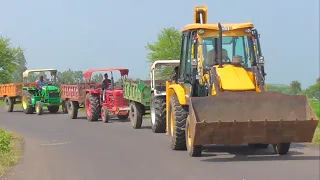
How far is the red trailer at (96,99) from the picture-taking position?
74.3ft

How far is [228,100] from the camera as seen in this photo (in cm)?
1143

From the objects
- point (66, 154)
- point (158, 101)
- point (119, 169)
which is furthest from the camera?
point (158, 101)

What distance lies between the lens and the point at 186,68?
1359cm

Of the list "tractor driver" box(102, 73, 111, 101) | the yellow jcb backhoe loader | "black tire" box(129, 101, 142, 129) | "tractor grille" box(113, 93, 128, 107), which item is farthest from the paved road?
"tractor driver" box(102, 73, 111, 101)

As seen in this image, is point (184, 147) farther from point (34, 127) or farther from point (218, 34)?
point (34, 127)

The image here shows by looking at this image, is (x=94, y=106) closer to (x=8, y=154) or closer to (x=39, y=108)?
(x=39, y=108)

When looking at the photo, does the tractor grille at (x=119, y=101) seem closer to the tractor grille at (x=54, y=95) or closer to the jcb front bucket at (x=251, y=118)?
the tractor grille at (x=54, y=95)

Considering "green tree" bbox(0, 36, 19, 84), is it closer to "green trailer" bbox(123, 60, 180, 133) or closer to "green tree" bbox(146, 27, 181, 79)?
"green tree" bbox(146, 27, 181, 79)

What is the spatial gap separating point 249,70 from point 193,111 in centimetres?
215

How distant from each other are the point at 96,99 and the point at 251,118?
43.9ft

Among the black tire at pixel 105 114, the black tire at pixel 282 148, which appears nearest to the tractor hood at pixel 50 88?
the black tire at pixel 105 114

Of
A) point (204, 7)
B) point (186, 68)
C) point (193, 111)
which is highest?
point (204, 7)

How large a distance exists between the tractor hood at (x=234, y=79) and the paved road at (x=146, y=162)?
1451 mm

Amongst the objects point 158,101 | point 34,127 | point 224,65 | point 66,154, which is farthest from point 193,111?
point 34,127
